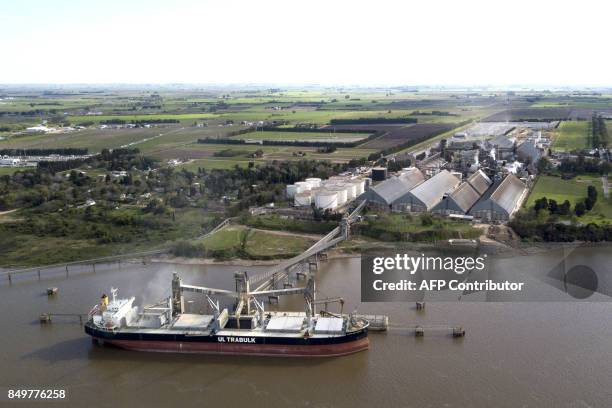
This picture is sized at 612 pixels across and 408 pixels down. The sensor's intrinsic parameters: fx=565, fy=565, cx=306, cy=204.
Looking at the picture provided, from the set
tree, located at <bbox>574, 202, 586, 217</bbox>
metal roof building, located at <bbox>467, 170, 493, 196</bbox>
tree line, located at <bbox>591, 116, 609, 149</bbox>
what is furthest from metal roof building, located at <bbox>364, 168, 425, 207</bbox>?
tree line, located at <bbox>591, 116, 609, 149</bbox>

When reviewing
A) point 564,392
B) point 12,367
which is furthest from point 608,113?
point 12,367

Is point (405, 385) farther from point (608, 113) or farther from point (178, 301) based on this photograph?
point (608, 113)

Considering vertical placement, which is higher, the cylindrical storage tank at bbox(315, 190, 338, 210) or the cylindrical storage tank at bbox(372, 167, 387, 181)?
the cylindrical storage tank at bbox(372, 167, 387, 181)

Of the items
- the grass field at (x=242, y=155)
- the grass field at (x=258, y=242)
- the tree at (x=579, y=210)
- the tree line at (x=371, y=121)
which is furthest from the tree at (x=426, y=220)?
the tree line at (x=371, y=121)

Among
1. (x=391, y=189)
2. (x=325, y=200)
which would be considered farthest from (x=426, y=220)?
(x=325, y=200)

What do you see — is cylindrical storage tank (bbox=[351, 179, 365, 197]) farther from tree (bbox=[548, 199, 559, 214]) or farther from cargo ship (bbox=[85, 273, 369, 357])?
cargo ship (bbox=[85, 273, 369, 357])

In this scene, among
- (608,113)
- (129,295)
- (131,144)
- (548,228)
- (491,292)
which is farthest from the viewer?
(608,113)
